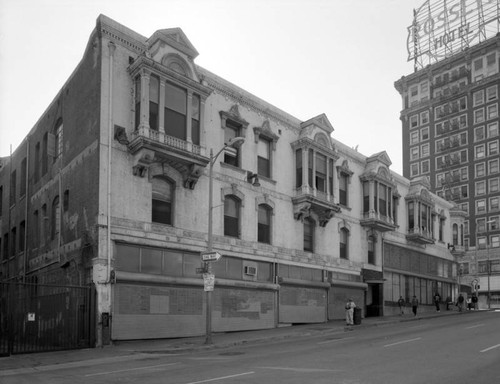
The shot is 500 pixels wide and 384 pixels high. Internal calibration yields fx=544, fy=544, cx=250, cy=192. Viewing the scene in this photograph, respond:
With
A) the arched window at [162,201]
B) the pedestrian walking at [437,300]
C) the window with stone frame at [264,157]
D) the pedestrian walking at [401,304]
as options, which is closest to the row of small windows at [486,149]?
the pedestrian walking at [437,300]

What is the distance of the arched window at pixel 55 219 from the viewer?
27.9m

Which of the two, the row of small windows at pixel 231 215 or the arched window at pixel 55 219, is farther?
the arched window at pixel 55 219

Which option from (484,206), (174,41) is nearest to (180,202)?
(174,41)

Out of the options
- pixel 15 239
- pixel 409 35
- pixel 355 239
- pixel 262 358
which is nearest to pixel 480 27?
pixel 409 35

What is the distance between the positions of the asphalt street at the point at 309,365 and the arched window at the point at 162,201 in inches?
288

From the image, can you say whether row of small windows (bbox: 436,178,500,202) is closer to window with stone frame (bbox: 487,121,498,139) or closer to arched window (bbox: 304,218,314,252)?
window with stone frame (bbox: 487,121,498,139)

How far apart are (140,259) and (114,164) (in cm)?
436

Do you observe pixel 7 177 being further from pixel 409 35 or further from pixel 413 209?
pixel 409 35

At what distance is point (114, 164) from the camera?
2397 centimetres

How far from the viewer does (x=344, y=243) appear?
38719mm

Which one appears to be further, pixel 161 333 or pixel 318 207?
pixel 318 207

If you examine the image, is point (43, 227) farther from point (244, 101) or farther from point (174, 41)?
point (244, 101)

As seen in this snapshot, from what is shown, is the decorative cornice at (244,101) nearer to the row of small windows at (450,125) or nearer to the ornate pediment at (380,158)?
the ornate pediment at (380,158)

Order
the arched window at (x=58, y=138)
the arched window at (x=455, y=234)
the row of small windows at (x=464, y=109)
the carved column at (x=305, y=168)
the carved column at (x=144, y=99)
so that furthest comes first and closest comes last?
the row of small windows at (x=464, y=109)
the arched window at (x=455, y=234)
the carved column at (x=305, y=168)
the arched window at (x=58, y=138)
the carved column at (x=144, y=99)
